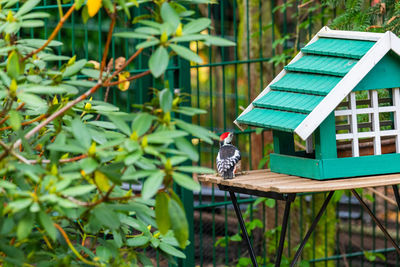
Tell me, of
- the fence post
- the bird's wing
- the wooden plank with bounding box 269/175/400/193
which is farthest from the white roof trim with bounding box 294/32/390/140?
the fence post

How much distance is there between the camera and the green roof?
271 centimetres

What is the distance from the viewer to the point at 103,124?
2.24 m

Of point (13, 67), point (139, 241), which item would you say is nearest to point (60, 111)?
point (13, 67)

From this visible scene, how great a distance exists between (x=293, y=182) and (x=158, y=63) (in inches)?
48.2

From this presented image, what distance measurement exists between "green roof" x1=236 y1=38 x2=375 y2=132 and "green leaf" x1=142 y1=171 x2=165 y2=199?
1.18 meters

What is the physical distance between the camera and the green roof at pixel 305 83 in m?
2.71

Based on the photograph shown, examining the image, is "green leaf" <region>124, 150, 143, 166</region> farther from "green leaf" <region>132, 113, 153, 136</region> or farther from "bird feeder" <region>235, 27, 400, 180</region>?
"bird feeder" <region>235, 27, 400, 180</region>

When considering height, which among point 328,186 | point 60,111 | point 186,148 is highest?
point 60,111

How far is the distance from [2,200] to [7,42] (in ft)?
1.78

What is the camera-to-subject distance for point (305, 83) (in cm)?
285

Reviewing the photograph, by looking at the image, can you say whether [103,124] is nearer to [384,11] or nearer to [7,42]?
[7,42]

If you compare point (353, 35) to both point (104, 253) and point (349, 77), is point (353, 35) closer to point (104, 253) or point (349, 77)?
point (349, 77)

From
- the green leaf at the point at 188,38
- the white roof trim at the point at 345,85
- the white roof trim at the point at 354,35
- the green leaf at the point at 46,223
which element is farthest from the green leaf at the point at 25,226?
the white roof trim at the point at 354,35

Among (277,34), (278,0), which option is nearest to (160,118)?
(277,34)
